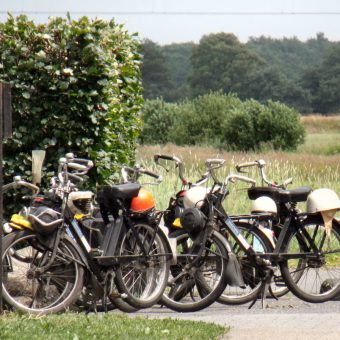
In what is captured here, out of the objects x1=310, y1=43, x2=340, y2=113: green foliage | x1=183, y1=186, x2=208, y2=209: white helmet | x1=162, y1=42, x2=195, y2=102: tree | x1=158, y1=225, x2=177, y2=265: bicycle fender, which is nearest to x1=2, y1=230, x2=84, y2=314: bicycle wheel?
x1=158, y1=225, x2=177, y2=265: bicycle fender

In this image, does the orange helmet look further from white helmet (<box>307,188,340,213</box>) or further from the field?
white helmet (<box>307,188,340,213</box>)

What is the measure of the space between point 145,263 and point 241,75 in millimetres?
79648

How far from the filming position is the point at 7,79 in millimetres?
11055

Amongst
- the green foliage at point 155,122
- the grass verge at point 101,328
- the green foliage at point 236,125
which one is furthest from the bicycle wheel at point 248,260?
the green foliage at point 155,122

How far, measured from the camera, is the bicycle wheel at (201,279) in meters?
8.55

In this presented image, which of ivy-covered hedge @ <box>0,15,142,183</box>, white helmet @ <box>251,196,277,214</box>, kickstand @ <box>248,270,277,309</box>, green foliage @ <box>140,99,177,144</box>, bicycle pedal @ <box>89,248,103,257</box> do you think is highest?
ivy-covered hedge @ <box>0,15,142,183</box>

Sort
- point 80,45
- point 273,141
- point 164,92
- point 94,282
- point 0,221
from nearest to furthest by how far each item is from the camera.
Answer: point 0,221, point 94,282, point 80,45, point 273,141, point 164,92

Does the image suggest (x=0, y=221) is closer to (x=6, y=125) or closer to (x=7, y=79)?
(x=6, y=125)

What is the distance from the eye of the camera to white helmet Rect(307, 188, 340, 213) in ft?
29.2

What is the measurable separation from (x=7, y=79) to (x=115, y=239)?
3278mm

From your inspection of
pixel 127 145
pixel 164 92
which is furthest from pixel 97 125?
pixel 164 92

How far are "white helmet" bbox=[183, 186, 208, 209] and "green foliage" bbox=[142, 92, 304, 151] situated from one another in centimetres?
2800

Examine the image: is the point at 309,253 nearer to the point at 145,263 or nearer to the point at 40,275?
the point at 145,263

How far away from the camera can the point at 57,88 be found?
10992 millimetres
